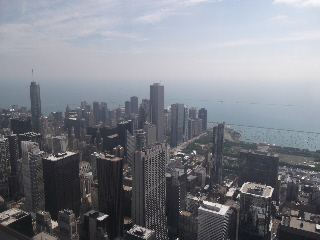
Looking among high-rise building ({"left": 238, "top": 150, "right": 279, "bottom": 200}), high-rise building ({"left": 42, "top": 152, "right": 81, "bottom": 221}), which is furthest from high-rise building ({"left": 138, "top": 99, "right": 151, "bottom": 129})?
high-rise building ({"left": 42, "top": 152, "right": 81, "bottom": 221})

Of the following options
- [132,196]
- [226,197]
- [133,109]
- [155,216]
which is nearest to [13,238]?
[132,196]

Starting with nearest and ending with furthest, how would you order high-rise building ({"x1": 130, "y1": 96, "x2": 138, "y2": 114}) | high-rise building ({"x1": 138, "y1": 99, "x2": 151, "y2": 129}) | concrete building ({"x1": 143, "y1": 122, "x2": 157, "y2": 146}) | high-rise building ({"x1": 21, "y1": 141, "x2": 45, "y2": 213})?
high-rise building ({"x1": 21, "y1": 141, "x2": 45, "y2": 213})
concrete building ({"x1": 143, "y1": 122, "x2": 157, "y2": 146})
high-rise building ({"x1": 138, "y1": 99, "x2": 151, "y2": 129})
high-rise building ({"x1": 130, "y1": 96, "x2": 138, "y2": 114})

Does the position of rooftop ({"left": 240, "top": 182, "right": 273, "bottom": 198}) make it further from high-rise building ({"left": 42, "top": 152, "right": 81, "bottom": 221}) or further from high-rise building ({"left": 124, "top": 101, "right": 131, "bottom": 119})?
high-rise building ({"left": 124, "top": 101, "right": 131, "bottom": 119})

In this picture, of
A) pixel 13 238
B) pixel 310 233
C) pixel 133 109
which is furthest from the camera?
pixel 133 109

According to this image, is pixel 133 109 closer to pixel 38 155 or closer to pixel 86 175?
pixel 86 175

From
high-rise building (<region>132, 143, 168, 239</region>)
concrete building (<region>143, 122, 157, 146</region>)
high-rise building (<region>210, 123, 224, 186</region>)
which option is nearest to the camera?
high-rise building (<region>132, 143, 168, 239</region>)

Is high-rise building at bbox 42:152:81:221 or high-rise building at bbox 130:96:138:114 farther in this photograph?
high-rise building at bbox 130:96:138:114

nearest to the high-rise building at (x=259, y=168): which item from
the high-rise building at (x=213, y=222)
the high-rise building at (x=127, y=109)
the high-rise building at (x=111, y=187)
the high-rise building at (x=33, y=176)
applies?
the high-rise building at (x=213, y=222)
